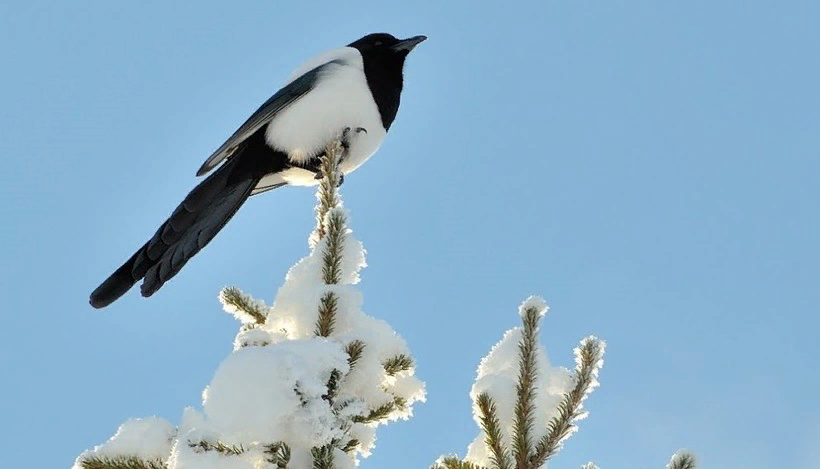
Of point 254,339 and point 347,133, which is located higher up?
point 347,133

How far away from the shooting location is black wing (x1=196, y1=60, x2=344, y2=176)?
4258mm

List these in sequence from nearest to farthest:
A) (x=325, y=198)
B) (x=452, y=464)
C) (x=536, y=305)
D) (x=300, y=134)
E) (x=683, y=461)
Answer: (x=683, y=461)
(x=452, y=464)
(x=536, y=305)
(x=325, y=198)
(x=300, y=134)

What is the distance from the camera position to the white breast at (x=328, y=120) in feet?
13.8

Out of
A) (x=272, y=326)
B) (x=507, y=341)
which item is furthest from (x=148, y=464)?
(x=507, y=341)

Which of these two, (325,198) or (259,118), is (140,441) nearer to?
(325,198)

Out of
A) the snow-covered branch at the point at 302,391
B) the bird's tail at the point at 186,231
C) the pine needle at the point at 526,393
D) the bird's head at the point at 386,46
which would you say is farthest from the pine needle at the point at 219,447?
the bird's head at the point at 386,46

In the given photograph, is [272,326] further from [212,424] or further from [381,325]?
[212,424]

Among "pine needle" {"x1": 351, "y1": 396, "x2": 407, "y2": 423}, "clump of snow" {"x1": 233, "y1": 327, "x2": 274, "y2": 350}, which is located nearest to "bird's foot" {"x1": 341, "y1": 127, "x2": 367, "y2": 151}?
"clump of snow" {"x1": 233, "y1": 327, "x2": 274, "y2": 350}

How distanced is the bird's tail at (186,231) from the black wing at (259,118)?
0.07 meters

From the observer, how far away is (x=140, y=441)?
77.9 inches

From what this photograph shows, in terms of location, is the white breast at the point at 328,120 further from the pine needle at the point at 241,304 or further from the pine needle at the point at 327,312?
the pine needle at the point at 327,312

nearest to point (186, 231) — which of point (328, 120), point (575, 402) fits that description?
point (328, 120)

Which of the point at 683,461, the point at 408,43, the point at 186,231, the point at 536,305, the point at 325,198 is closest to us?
the point at 683,461

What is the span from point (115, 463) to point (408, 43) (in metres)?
3.31
